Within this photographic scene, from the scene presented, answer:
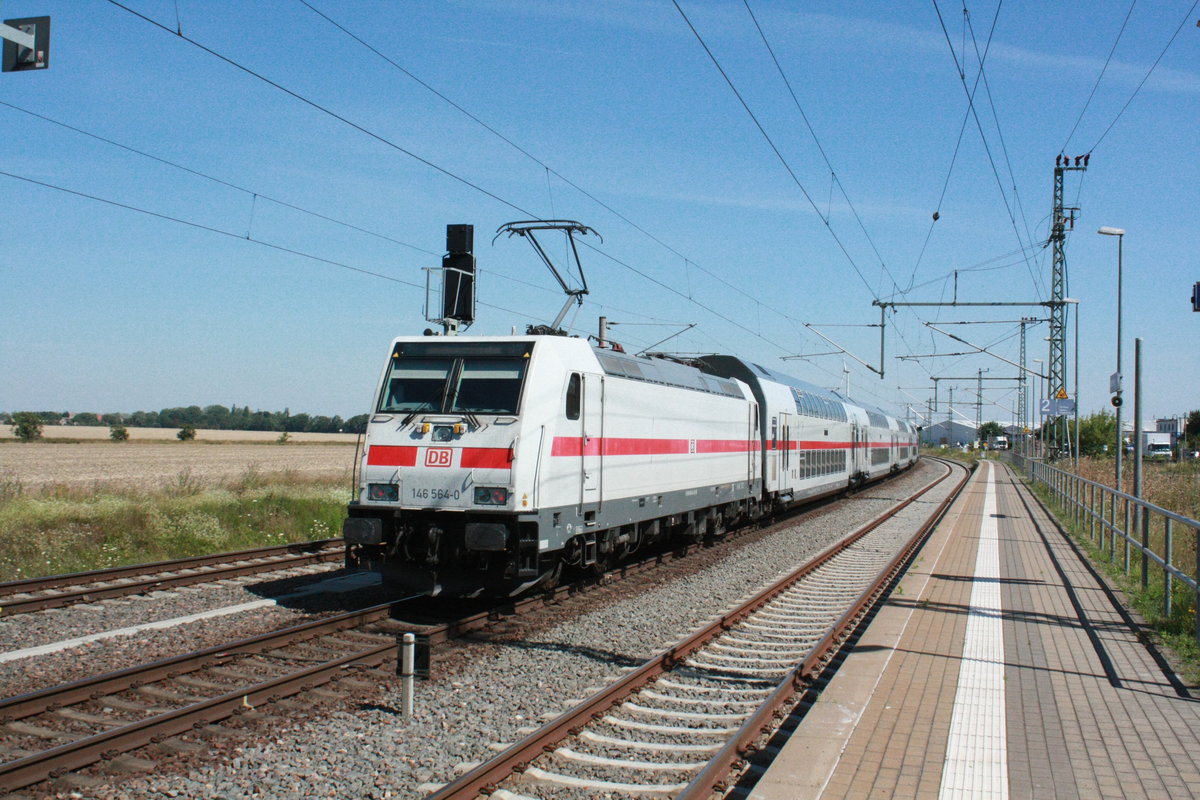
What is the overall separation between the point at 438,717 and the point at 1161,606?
8275 millimetres

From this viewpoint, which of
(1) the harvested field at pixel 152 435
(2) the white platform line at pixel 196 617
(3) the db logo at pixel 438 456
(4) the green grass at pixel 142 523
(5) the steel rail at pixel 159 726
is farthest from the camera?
(1) the harvested field at pixel 152 435

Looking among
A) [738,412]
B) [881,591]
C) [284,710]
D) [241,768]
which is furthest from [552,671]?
[738,412]

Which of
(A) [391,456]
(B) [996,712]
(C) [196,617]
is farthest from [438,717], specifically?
(C) [196,617]

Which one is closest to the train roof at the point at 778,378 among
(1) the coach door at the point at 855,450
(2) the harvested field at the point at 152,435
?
(1) the coach door at the point at 855,450

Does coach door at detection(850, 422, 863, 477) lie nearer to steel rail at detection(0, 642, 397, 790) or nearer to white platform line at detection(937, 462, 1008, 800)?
white platform line at detection(937, 462, 1008, 800)

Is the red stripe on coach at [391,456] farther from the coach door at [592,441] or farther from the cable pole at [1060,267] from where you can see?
the cable pole at [1060,267]

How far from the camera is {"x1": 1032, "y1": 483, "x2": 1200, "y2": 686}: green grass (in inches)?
328

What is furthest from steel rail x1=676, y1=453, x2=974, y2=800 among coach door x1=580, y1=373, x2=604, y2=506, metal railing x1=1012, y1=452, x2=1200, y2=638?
coach door x1=580, y1=373, x2=604, y2=506

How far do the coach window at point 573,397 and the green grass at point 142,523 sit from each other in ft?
25.8

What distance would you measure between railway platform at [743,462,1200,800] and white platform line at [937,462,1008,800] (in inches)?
0.5

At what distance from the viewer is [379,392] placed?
450 inches

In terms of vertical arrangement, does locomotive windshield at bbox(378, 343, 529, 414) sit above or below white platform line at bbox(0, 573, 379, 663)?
above

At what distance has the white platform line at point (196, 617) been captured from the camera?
8.73m

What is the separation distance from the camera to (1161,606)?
10.4m
